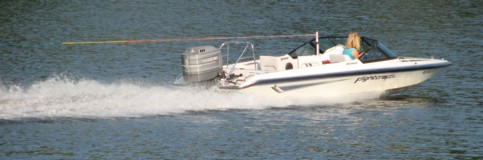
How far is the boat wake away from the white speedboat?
23 centimetres

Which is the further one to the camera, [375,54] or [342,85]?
[375,54]

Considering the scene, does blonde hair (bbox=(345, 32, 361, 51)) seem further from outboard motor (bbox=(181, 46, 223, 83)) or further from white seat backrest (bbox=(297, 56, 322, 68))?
outboard motor (bbox=(181, 46, 223, 83))

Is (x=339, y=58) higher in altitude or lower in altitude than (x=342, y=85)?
higher

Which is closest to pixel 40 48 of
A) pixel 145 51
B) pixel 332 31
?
pixel 145 51

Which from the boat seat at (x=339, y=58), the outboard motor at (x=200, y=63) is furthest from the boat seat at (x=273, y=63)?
the outboard motor at (x=200, y=63)

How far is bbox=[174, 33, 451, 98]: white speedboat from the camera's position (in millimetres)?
21844

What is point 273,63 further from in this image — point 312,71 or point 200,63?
point 200,63

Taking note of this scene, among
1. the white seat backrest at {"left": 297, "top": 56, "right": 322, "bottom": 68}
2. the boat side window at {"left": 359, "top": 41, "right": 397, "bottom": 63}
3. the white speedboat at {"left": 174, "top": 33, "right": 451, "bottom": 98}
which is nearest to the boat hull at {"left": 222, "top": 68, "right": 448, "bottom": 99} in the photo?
the white speedboat at {"left": 174, "top": 33, "right": 451, "bottom": 98}

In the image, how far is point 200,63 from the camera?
21672 millimetres

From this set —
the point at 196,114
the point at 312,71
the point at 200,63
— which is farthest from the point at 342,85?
the point at 196,114

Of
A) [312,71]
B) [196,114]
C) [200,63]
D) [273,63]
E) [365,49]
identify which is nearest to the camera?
[196,114]

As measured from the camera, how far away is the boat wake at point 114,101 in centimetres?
2102

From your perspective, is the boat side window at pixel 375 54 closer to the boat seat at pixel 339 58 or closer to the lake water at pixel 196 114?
the boat seat at pixel 339 58

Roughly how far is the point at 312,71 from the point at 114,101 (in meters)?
4.25
